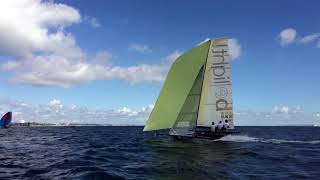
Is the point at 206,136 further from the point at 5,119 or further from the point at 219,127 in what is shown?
the point at 5,119

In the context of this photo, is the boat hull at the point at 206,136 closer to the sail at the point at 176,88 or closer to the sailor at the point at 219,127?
the sailor at the point at 219,127

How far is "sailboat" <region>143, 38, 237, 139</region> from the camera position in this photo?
1949 inches

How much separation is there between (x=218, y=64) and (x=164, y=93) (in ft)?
23.2

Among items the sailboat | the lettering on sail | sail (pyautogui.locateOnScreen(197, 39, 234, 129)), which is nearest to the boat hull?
the sailboat

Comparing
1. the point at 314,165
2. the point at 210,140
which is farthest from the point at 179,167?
the point at 210,140

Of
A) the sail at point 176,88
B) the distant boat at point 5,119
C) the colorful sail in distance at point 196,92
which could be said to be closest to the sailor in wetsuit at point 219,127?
the colorful sail in distance at point 196,92

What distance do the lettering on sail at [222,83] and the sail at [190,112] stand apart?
179 centimetres

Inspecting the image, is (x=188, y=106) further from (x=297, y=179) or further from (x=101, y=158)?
(x=297, y=179)

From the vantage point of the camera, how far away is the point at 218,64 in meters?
49.8

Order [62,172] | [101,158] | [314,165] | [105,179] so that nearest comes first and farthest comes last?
[105,179] → [62,172] → [314,165] → [101,158]

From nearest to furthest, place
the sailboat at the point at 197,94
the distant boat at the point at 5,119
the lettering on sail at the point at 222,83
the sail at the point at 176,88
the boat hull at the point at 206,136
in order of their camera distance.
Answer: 1. the boat hull at the point at 206,136
2. the lettering on sail at the point at 222,83
3. the sailboat at the point at 197,94
4. the sail at the point at 176,88
5. the distant boat at the point at 5,119

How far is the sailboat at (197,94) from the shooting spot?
1949 inches

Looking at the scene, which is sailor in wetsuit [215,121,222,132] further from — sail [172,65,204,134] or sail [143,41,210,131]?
sail [143,41,210,131]

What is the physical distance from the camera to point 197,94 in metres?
49.8
